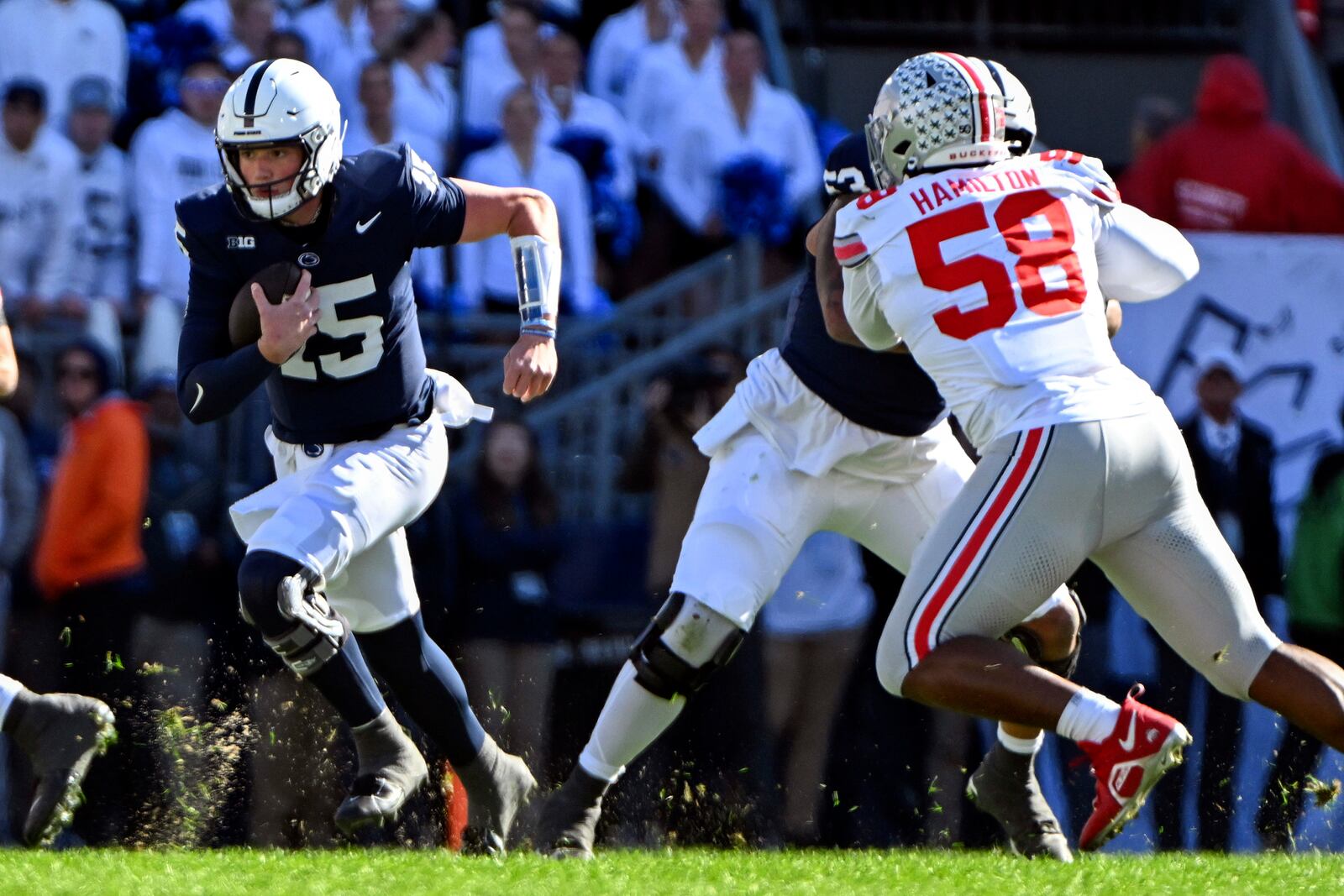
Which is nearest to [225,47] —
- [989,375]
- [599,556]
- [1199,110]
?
[599,556]

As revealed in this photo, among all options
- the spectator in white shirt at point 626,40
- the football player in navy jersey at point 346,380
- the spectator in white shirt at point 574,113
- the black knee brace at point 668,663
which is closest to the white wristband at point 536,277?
the football player in navy jersey at point 346,380

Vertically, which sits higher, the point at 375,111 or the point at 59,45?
the point at 59,45

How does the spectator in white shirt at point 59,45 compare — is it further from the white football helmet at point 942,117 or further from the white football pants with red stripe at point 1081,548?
the white football pants with red stripe at point 1081,548

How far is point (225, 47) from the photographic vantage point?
7.78m

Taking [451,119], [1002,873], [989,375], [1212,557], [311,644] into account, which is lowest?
[1002,873]

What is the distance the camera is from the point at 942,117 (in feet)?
14.8

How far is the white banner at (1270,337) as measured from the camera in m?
6.71

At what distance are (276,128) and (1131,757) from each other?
246 cm

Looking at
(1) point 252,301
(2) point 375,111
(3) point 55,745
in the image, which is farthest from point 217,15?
(3) point 55,745

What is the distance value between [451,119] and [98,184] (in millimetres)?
1383

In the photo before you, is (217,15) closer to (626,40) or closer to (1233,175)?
(626,40)

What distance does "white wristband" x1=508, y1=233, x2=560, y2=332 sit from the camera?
5.20 meters

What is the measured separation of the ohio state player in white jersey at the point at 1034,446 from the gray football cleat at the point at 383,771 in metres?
1.39

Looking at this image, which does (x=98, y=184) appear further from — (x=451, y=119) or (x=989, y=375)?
(x=989, y=375)
